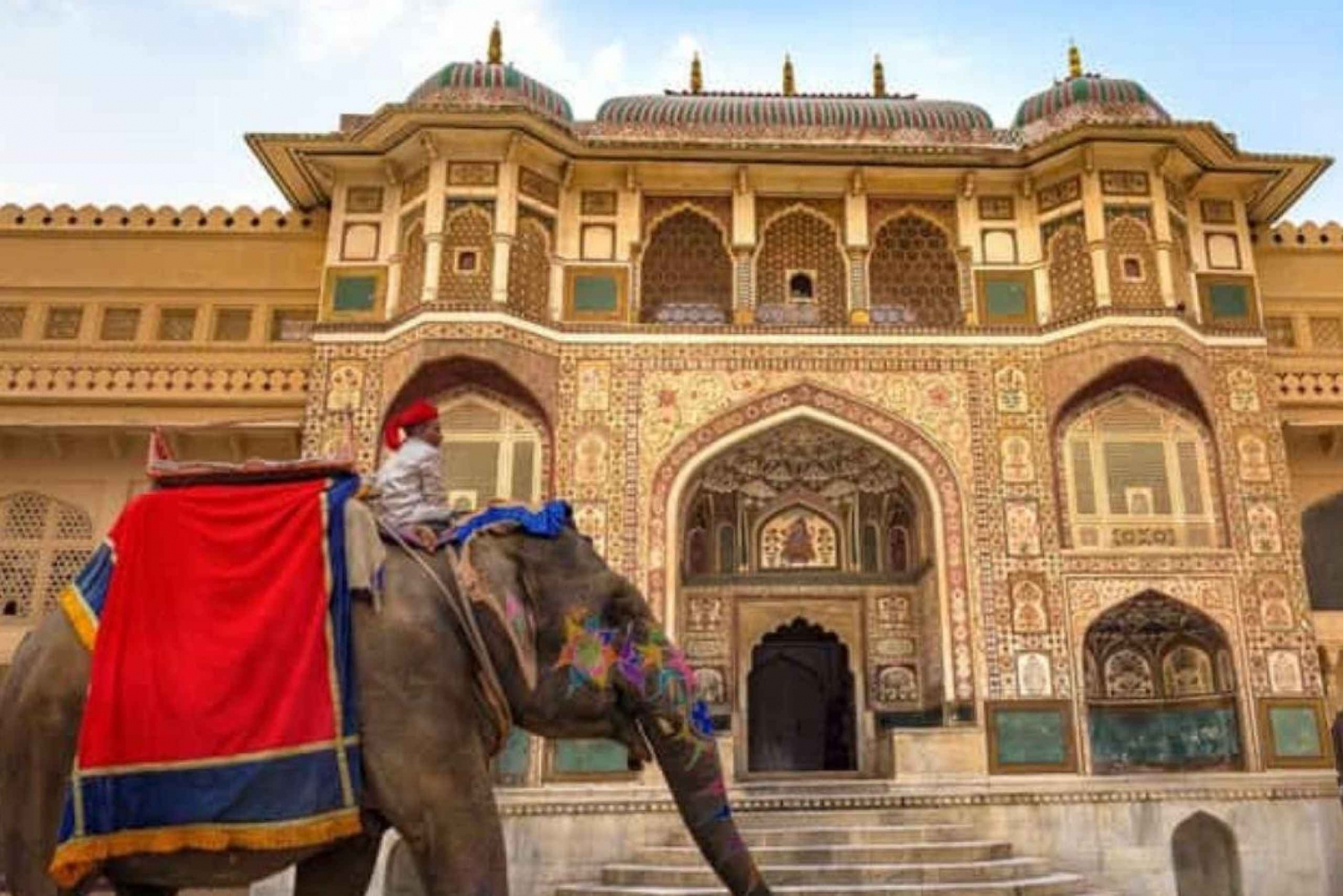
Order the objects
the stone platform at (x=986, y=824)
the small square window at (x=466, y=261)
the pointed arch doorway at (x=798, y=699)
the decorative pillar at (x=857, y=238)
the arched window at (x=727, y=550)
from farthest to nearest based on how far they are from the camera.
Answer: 1. the pointed arch doorway at (x=798, y=699)
2. the arched window at (x=727, y=550)
3. the decorative pillar at (x=857, y=238)
4. the small square window at (x=466, y=261)
5. the stone platform at (x=986, y=824)

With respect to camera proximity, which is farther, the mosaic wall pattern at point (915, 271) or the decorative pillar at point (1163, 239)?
the mosaic wall pattern at point (915, 271)

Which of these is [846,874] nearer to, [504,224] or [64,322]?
[504,224]

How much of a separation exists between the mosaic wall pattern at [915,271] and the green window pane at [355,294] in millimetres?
6152

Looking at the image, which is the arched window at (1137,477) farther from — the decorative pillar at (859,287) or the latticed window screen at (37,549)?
the latticed window screen at (37,549)

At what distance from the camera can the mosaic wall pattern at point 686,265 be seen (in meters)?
14.7

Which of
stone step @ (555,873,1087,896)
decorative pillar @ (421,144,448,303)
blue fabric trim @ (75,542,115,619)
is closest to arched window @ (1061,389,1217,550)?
stone step @ (555,873,1087,896)

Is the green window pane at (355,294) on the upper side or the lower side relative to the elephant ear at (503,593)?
upper

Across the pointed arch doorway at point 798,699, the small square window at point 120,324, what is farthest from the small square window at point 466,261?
the pointed arch doorway at point 798,699

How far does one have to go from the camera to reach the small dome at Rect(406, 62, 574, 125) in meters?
14.4

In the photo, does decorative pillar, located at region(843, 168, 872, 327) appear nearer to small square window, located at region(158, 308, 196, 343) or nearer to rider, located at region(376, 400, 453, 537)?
small square window, located at region(158, 308, 196, 343)

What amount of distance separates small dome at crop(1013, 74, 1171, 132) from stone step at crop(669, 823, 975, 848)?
8662 millimetres

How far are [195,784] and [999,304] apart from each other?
40.6ft

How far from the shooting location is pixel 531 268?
45.7 feet

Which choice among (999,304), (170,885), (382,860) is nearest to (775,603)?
(999,304)
